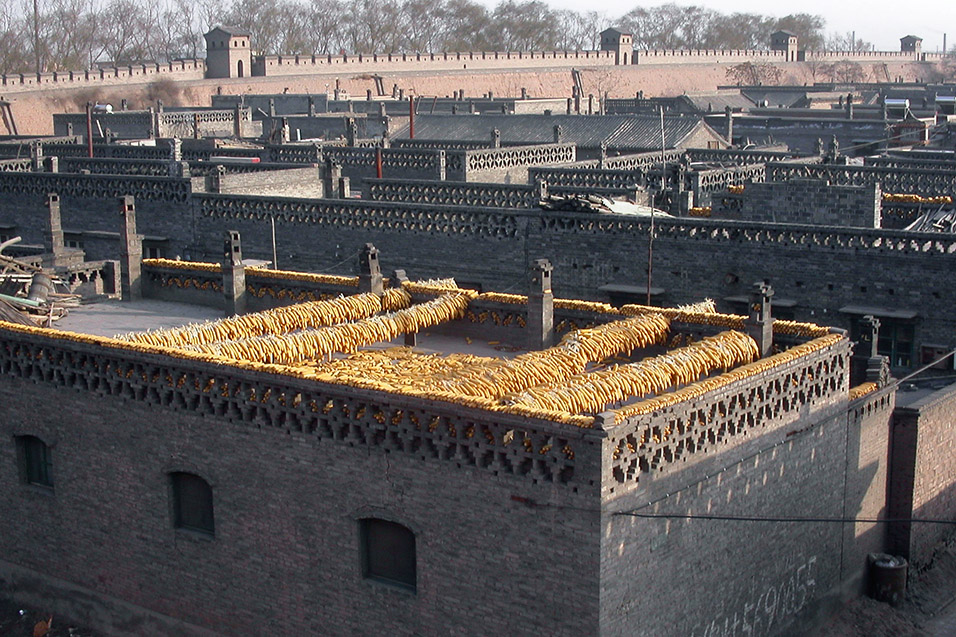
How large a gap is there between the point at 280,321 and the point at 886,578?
8166 millimetres

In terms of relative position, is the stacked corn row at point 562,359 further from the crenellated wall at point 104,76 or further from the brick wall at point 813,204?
the crenellated wall at point 104,76

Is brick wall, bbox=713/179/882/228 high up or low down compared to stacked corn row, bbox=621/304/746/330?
up

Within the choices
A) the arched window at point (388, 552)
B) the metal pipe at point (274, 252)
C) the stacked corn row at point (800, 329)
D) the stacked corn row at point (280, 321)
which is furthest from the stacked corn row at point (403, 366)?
the metal pipe at point (274, 252)

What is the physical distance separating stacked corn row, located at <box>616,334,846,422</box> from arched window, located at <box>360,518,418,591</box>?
276 cm

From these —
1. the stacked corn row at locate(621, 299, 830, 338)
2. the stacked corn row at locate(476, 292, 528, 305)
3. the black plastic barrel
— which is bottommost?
the black plastic barrel

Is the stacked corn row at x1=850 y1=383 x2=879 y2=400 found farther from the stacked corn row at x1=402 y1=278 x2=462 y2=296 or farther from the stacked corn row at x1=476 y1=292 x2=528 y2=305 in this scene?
the stacked corn row at x1=402 y1=278 x2=462 y2=296

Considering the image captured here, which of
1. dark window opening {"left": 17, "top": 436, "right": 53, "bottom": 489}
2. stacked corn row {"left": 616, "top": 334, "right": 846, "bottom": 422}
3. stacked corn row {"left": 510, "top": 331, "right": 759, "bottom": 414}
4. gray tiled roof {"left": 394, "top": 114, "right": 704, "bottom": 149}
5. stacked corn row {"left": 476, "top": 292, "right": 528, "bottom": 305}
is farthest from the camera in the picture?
gray tiled roof {"left": 394, "top": 114, "right": 704, "bottom": 149}

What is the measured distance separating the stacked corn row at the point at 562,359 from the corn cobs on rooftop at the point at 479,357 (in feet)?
0.05

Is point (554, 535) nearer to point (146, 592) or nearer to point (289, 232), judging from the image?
point (146, 592)

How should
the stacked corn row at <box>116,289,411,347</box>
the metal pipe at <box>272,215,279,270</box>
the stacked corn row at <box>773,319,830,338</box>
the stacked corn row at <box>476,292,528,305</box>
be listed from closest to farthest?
the stacked corn row at <box>773,319,830,338</box>, the stacked corn row at <box>116,289,411,347</box>, the stacked corn row at <box>476,292,528,305</box>, the metal pipe at <box>272,215,279,270</box>

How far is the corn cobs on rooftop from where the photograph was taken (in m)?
13.1

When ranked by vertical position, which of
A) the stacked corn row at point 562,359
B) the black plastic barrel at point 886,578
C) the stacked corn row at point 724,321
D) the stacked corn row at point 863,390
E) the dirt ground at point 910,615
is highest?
the stacked corn row at point 724,321

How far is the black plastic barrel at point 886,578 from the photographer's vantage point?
55.3 feet

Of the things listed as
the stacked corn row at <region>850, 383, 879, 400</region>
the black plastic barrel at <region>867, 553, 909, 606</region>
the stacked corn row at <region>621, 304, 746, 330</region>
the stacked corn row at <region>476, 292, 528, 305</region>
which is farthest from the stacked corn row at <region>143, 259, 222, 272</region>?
the black plastic barrel at <region>867, 553, 909, 606</region>
